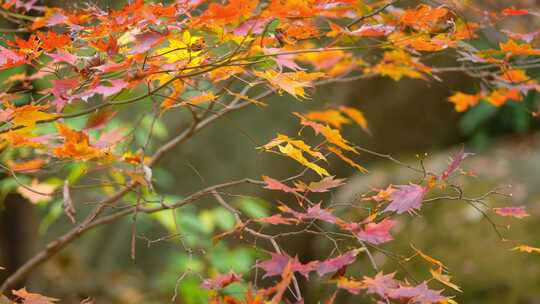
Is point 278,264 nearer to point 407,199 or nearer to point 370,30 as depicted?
point 407,199

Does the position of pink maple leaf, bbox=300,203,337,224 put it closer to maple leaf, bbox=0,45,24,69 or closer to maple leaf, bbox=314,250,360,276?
maple leaf, bbox=314,250,360,276

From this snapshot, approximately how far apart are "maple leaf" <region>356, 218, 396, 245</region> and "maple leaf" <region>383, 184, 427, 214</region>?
0.10ft

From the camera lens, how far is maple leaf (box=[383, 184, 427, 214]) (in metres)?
1.05

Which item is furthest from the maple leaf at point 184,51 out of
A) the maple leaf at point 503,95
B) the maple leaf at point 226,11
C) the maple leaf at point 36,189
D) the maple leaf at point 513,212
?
the maple leaf at point 503,95

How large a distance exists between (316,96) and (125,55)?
252 centimetres

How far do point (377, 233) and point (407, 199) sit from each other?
0.08m

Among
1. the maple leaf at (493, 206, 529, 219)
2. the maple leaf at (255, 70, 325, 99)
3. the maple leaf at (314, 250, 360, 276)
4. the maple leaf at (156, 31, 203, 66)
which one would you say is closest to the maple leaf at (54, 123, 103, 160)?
the maple leaf at (156, 31, 203, 66)

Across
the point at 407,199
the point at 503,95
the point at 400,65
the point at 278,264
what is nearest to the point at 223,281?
the point at 278,264

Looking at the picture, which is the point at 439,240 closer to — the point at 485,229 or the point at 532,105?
the point at 485,229

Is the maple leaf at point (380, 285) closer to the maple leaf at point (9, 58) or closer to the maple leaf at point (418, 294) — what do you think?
the maple leaf at point (418, 294)

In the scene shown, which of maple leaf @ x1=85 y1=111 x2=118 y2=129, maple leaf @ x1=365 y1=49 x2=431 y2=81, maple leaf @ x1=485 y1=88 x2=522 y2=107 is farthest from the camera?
maple leaf @ x1=485 y1=88 x2=522 y2=107

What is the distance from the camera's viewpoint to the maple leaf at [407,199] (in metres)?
1.05

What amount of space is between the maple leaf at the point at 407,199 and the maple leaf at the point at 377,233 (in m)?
0.03

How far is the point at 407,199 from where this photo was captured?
41.8 inches
